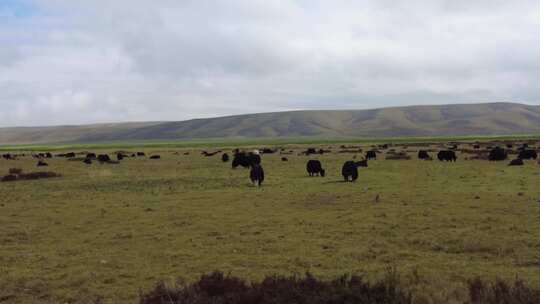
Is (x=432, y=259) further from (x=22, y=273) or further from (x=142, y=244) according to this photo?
(x=22, y=273)

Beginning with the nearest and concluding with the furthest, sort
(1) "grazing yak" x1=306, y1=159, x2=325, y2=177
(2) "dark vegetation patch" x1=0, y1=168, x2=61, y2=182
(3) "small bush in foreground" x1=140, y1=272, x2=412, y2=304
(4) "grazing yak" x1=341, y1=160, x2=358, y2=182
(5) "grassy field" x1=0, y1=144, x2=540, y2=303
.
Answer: (3) "small bush in foreground" x1=140, y1=272, x2=412, y2=304, (5) "grassy field" x1=0, y1=144, x2=540, y2=303, (4) "grazing yak" x1=341, y1=160, x2=358, y2=182, (1) "grazing yak" x1=306, y1=159, x2=325, y2=177, (2) "dark vegetation patch" x1=0, y1=168, x2=61, y2=182

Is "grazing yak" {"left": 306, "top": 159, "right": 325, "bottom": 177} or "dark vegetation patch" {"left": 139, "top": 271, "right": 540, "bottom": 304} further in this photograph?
"grazing yak" {"left": 306, "top": 159, "right": 325, "bottom": 177}

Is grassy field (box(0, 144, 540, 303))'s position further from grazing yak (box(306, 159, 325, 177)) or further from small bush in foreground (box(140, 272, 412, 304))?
grazing yak (box(306, 159, 325, 177))

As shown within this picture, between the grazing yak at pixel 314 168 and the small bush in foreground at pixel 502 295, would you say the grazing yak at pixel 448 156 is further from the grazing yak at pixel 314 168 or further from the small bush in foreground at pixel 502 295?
the small bush in foreground at pixel 502 295

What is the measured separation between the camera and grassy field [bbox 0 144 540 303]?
35.0 ft

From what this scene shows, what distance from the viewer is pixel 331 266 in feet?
37.2

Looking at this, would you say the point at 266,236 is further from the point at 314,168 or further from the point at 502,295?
the point at 314,168

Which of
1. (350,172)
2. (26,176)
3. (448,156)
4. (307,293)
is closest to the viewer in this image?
(307,293)

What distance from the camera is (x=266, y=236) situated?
14734 millimetres

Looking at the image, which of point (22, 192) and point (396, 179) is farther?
point (396, 179)

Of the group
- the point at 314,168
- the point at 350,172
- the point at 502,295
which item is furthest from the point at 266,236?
the point at 314,168

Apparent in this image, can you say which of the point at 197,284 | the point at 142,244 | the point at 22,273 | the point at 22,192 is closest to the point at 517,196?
the point at 142,244

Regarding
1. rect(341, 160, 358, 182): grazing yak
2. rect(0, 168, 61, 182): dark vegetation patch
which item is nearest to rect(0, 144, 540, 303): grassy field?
rect(341, 160, 358, 182): grazing yak

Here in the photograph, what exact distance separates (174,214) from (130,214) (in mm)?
1822
